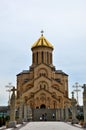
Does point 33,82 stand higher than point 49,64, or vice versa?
point 49,64

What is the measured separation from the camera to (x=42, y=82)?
65.2 m

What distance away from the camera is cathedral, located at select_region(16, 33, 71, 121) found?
6191cm

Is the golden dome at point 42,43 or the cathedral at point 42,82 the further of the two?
the golden dome at point 42,43

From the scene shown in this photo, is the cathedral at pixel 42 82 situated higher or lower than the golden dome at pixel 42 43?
lower

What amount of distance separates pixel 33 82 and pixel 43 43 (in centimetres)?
1065

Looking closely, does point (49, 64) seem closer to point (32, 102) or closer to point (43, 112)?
point (32, 102)

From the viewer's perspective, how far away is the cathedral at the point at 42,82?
203 feet

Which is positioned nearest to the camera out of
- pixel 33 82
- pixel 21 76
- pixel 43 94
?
pixel 43 94

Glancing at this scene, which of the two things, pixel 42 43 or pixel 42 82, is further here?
pixel 42 43

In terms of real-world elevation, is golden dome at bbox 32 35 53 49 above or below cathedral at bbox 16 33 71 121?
above

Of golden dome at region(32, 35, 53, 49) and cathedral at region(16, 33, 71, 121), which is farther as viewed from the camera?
golden dome at region(32, 35, 53, 49)

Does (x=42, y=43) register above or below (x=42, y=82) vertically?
above

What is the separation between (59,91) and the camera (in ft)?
211

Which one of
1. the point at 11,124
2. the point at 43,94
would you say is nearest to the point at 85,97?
the point at 11,124
